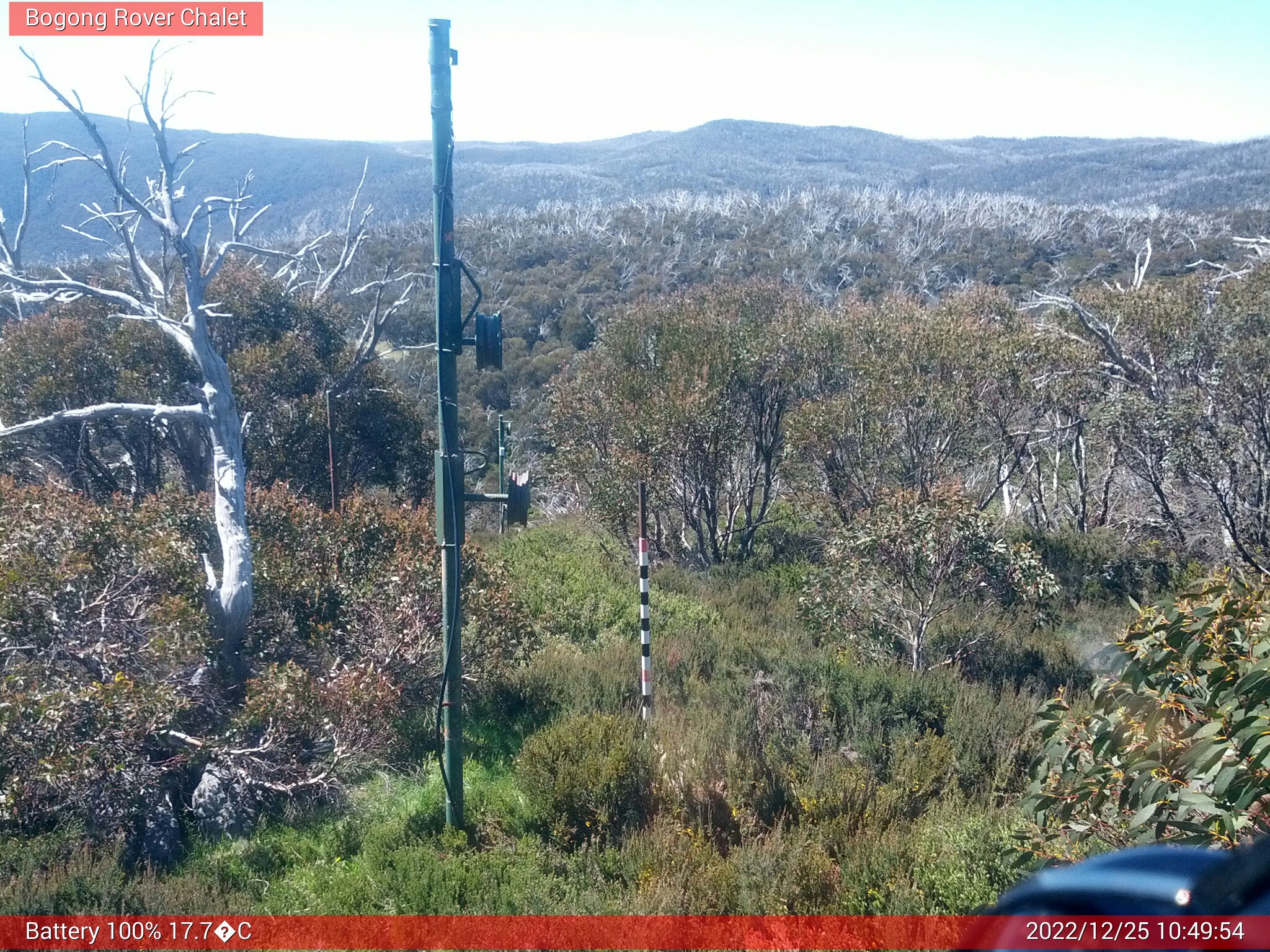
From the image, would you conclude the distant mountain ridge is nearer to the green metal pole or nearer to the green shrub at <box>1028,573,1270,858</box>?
the green metal pole

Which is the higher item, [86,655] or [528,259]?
[528,259]

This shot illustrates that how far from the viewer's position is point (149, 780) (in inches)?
211

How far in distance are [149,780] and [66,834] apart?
0.47 meters

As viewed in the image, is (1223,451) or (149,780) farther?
(1223,451)

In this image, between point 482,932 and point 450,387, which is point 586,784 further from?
point 450,387

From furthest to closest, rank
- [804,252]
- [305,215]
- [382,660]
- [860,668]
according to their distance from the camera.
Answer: [305,215] < [804,252] < [860,668] < [382,660]

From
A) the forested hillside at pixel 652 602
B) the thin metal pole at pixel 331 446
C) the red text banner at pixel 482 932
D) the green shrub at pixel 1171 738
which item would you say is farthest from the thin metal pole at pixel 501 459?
the green shrub at pixel 1171 738

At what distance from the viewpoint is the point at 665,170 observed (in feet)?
243

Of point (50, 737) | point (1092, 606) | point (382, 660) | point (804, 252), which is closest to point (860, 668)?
point (382, 660)

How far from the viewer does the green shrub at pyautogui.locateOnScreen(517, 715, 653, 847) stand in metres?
5.27

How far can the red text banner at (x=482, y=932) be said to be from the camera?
13.2ft

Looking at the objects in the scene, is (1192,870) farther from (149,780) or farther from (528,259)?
(528,259)

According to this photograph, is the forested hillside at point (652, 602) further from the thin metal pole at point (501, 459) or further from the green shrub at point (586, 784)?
the thin metal pole at point (501, 459)

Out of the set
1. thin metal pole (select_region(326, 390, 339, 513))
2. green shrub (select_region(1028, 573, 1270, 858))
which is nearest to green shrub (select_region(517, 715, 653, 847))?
green shrub (select_region(1028, 573, 1270, 858))
